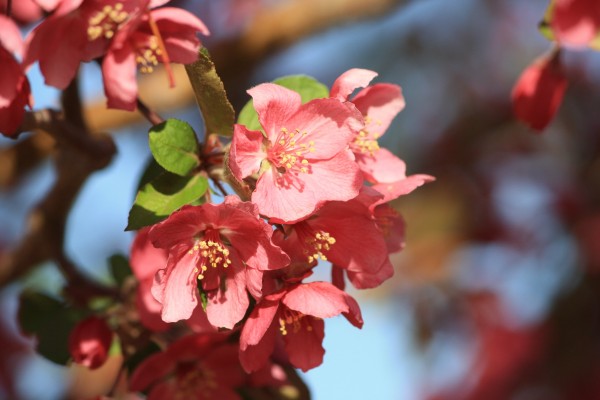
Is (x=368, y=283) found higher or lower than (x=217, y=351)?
higher

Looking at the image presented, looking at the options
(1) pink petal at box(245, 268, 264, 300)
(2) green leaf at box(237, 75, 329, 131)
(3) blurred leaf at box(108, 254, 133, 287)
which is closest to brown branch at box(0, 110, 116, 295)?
(3) blurred leaf at box(108, 254, 133, 287)

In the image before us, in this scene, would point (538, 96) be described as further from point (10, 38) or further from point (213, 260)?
point (10, 38)

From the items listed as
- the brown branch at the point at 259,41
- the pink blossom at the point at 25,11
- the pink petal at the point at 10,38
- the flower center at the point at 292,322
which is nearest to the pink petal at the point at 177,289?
the flower center at the point at 292,322

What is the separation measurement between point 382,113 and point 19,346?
87.1 inches

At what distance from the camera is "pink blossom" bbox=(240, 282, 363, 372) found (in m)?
0.96

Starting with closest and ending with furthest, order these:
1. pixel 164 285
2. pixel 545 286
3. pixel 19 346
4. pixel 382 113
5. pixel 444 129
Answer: pixel 164 285, pixel 382 113, pixel 19 346, pixel 545 286, pixel 444 129

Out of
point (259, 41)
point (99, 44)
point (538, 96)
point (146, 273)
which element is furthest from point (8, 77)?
point (259, 41)

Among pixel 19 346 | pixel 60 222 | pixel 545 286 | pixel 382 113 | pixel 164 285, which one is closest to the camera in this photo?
pixel 164 285

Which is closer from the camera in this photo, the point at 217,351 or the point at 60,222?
the point at 217,351

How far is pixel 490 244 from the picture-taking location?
364cm

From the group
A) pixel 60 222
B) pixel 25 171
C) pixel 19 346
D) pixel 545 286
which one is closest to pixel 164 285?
pixel 60 222

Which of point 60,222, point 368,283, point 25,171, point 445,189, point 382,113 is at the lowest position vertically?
point 445,189

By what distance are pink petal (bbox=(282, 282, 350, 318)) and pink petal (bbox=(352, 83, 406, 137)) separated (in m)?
0.27

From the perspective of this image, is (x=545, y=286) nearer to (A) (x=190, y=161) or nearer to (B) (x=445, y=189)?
(B) (x=445, y=189)
